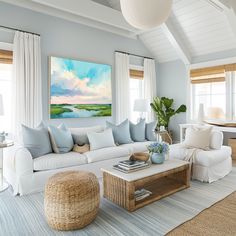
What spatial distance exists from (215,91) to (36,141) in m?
4.43

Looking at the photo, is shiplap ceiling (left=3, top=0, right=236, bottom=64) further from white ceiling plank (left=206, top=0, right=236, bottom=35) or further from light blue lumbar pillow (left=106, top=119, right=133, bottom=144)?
light blue lumbar pillow (left=106, top=119, right=133, bottom=144)

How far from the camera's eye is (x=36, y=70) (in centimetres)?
415

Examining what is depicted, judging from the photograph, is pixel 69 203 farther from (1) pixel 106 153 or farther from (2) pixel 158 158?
(1) pixel 106 153

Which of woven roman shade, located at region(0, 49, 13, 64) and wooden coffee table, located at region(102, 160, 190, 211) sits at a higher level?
woven roman shade, located at region(0, 49, 13, 64)

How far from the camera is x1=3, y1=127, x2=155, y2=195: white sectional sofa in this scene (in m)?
2.88

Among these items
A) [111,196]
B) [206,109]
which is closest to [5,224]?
[111,196]

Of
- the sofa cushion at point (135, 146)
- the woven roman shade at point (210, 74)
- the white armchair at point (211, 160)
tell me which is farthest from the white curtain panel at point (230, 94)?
the sofa cushion at point (135, 146)

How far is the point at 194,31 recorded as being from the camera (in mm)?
5137

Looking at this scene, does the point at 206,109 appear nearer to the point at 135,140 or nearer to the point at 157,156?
the point at 135,140

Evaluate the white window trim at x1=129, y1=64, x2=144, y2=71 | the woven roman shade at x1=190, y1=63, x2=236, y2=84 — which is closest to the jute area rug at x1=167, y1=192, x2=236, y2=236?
the woven roman shade at x1=190, y1=63, x2=236, y2=84

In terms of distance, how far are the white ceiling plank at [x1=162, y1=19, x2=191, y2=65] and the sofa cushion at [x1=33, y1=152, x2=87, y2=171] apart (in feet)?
11.8

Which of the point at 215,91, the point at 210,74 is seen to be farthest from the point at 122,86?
the point at 215,91

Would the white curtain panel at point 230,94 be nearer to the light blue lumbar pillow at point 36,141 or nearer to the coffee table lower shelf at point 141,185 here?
the coffee table lower shelf at point 141,185

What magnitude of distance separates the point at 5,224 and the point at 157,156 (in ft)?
6.26
